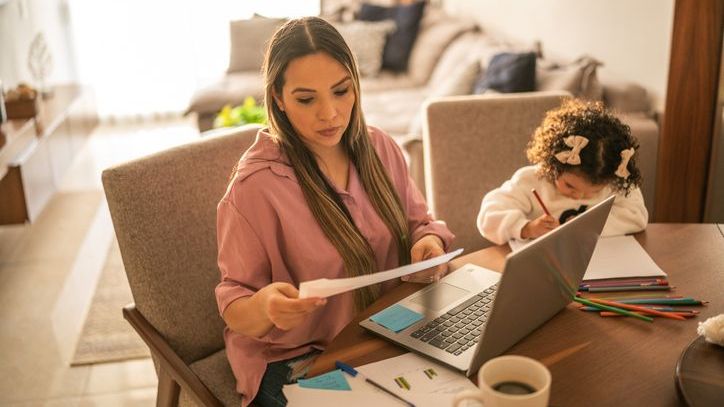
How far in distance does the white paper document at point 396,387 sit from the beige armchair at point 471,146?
0.92 meters

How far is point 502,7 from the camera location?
4184mm

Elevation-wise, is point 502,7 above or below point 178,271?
above

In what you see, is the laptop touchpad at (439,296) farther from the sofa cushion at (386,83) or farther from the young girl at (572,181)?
the sofa cushion at (386,83)

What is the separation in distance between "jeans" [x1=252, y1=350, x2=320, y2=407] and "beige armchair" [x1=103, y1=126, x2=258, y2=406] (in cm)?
10

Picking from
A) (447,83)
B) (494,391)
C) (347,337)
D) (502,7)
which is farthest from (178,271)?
(502,7)

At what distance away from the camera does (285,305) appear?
1.12 meters

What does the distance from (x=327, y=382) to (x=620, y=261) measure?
0.67 m

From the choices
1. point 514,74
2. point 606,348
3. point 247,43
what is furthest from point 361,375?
point 247,43

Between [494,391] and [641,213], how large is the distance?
35.9 inches

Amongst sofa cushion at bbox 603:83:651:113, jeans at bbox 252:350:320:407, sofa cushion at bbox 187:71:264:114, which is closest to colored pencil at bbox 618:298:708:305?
jeans at bbox 252:350:320:407

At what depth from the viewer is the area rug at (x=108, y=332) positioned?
Answer: 8.38 feet

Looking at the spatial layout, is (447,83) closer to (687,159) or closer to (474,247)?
(687,159)

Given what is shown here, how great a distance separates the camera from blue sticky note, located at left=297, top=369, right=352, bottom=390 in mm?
1050

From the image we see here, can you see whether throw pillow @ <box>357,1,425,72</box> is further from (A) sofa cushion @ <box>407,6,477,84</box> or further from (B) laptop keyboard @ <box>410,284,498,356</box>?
(B) laptop keyboard @ <box>410,284,498,356</box>
